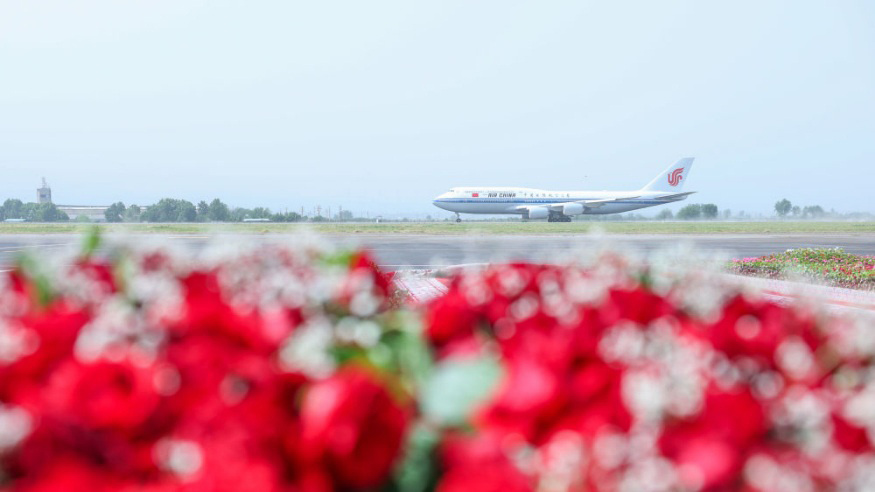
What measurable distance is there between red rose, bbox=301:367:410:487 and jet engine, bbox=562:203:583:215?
5407 cm

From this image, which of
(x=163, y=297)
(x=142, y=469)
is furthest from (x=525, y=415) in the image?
(x=163, y=297)

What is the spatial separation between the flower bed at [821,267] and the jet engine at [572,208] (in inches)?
1409

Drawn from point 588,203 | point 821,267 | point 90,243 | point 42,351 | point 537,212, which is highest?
point 588,203

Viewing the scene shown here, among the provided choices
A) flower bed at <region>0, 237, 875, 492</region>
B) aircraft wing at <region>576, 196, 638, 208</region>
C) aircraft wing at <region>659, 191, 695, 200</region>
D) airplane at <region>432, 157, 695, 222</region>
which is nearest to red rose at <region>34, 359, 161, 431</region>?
flower bed at <region>0, 237, 875, 492</region>

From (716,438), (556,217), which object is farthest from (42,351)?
(556,217)

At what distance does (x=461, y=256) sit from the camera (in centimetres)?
1922

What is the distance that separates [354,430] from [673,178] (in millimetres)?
66661

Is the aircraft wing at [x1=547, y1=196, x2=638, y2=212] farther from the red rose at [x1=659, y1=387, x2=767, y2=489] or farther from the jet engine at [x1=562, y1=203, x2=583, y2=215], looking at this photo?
the red rose at [x1=659, y1=387, x2=767, y2=489]

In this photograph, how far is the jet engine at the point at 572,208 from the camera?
178 ft

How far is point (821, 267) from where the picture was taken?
14703mm

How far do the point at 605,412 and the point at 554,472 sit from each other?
18 centimetres

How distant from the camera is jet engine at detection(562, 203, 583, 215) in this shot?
54.3 m

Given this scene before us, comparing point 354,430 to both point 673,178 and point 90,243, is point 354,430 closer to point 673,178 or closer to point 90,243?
point 90,243

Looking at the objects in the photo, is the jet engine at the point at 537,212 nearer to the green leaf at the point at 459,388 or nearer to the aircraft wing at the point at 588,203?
the aircraft wing at the point at 588,203
